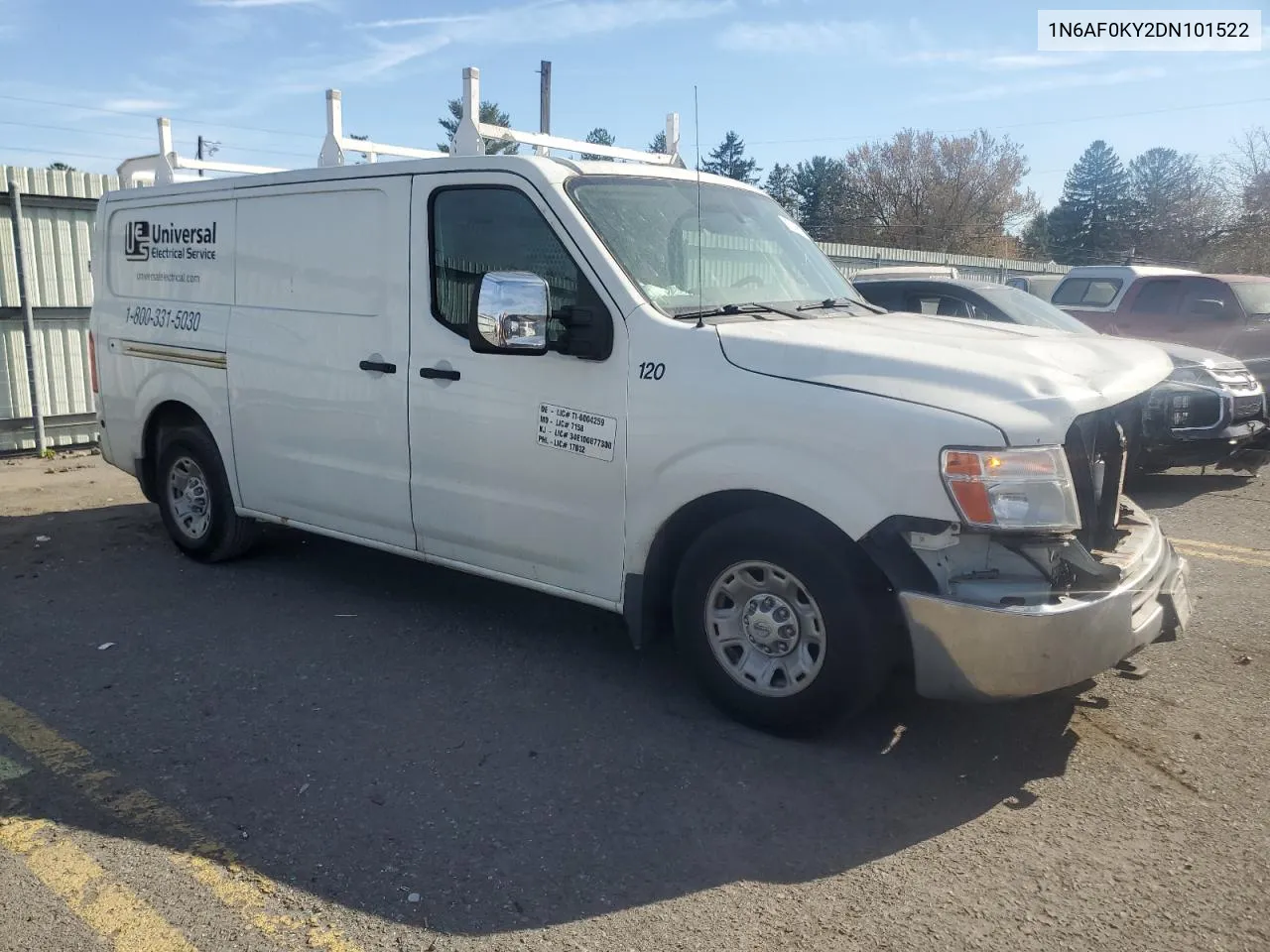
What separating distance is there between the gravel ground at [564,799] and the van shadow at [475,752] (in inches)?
0.6

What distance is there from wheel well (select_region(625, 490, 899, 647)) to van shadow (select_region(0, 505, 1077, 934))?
40cm

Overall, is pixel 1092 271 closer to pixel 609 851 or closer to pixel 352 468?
pixel 352 468

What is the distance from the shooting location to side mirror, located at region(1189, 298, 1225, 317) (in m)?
11.4

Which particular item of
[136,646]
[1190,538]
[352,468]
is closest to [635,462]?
[352,468]

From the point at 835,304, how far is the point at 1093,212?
66.3 m

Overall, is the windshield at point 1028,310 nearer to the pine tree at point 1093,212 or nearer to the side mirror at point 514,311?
the side mirror at point 514,311

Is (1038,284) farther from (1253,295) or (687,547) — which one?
(687,547)

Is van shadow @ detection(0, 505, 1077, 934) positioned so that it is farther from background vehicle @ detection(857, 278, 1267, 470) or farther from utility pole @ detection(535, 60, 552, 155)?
utility pole @ detection(535, 60, 552, 155)

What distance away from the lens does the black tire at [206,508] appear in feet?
20.9

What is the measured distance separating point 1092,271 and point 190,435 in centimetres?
1065

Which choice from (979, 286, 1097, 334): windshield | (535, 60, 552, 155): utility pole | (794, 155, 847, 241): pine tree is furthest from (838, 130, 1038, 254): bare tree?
(979, 286, 1097, 334): windshield

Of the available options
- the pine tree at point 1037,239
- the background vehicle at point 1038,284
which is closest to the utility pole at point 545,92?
the background vehicle at point 1038,284

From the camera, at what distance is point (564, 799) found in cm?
366

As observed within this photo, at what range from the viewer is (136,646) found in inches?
204
